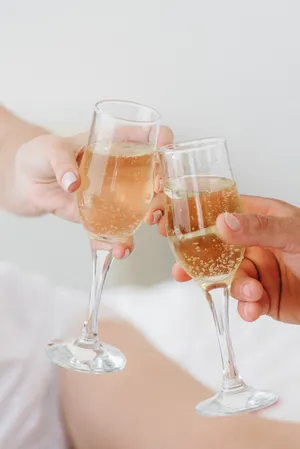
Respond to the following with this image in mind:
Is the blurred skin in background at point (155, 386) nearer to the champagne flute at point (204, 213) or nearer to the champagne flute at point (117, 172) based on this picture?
the champagne flute at point (117, 172)

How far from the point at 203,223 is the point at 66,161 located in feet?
1.23

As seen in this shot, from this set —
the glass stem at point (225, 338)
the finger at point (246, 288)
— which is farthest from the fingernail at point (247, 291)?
the glass stem at point (225, 338)

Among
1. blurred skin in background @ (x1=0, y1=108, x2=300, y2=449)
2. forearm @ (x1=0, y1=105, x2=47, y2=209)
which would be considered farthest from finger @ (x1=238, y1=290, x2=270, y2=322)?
forearm @ (x1=0, y1=105, x2=47, y2=209)

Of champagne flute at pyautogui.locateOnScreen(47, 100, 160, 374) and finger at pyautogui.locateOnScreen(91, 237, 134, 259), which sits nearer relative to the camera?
champagne flute at pyautogui.locateOnScreen(47, 100, 160, 374)

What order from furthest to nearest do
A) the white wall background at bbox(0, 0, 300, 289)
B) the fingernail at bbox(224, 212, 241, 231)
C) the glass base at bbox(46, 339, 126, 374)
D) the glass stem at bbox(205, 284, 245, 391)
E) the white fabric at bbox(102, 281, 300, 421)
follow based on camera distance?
the white wall background at bbox(0, 0, 300, 289) < the white fabric at bbox(102, 281, 300, 421) < the glass base at bbox(46, 339, 126, 374) < the glass stem at bbox(205, 284, 245, 391) < the fingernail at bbox(224, 212, 241, 231)

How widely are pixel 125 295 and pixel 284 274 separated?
784 millimetres

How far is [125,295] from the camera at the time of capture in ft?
7.02

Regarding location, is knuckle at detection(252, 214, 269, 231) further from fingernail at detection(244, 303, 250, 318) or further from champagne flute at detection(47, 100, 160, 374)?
fingernail at detection(244, 303, 250, 318)

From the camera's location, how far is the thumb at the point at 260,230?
1.01 m

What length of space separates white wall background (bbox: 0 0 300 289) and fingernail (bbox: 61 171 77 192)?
1186 millimetres

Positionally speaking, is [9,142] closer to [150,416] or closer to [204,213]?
[150,416]

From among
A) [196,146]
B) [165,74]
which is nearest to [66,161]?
[196,146]

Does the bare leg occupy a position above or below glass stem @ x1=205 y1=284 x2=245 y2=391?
below

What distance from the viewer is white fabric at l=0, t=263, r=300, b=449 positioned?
4.87 feet
